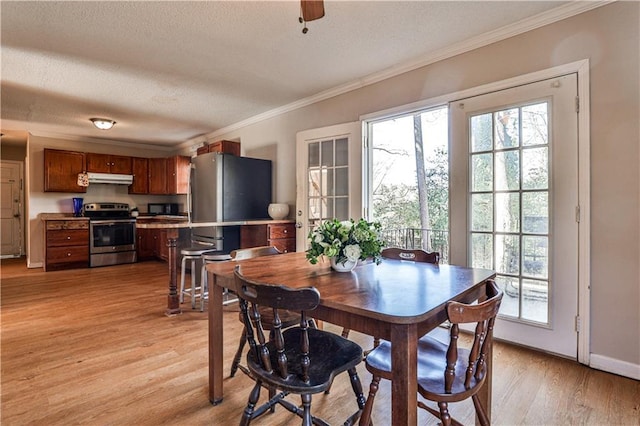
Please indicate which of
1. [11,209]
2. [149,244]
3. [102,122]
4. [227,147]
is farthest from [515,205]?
[11,209]

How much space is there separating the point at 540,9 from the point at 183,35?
2.61 m

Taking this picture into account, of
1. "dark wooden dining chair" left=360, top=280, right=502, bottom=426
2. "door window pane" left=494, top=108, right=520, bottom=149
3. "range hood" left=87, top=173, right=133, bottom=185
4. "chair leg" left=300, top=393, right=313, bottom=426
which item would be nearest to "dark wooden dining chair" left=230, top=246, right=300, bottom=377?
"chair leg" left=300, top=393, right=313, bottom=426

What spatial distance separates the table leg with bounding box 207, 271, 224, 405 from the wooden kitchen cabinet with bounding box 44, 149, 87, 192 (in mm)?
5834

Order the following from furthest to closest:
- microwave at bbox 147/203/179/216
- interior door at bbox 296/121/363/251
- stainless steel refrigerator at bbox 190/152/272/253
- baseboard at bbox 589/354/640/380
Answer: microwave at bbox 147/203/179/216, stainless steel refrigerator at bbox 190/152/272/253, interior door at bbox 296/121/363/251, baseboard at bbox 589/354/640/380

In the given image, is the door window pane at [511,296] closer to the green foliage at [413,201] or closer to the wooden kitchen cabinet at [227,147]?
the green foliage at [413,201]

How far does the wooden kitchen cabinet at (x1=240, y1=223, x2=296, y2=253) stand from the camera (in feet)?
13.3

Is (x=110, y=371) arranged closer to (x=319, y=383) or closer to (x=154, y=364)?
(x=154, y=364)

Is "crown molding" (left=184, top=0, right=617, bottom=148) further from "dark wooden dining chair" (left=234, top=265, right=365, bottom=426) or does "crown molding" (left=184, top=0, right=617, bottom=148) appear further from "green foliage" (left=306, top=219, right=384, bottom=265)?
"dark wooden dining chair" (left=234, top=265, right=365, bottom=426)

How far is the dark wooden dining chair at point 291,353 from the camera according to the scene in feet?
3.82

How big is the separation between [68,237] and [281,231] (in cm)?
408

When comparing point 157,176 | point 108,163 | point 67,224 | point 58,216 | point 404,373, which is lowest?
point 404,373

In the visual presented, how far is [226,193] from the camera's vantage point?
14.4 ft

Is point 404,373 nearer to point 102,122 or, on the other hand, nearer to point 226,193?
point 226,193

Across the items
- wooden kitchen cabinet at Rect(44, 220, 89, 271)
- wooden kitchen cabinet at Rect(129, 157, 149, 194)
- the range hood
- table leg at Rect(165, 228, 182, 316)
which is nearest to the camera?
table leg at Rect(165, 228, 182, 316)
